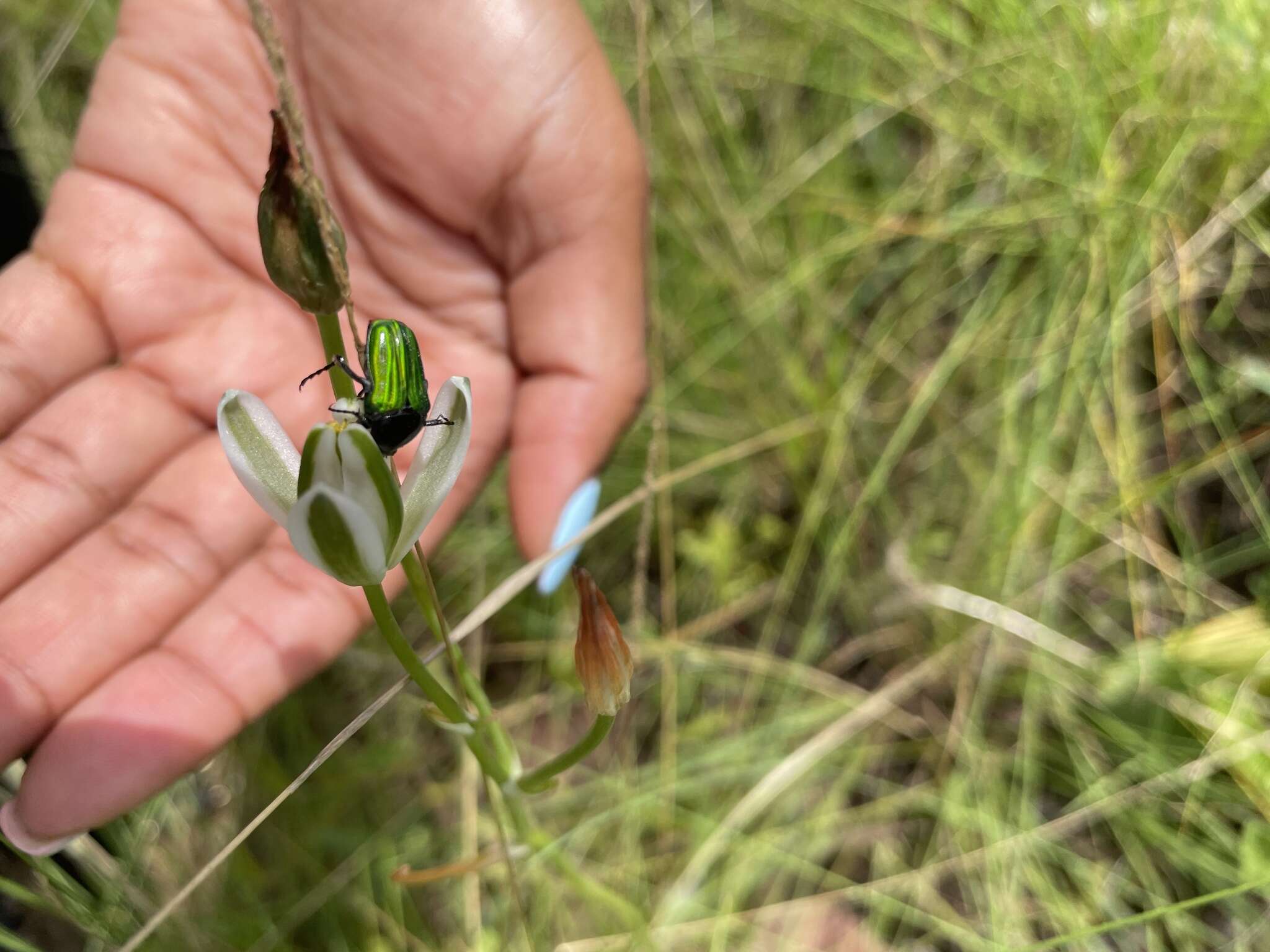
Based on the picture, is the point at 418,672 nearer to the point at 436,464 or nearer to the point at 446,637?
the point at 446,637

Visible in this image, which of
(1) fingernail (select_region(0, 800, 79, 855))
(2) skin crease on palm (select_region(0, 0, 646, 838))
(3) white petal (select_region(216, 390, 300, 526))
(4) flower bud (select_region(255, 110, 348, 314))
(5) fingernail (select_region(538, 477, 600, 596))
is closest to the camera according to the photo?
(4) flower bud (select_region(255, 110, 348, 314))

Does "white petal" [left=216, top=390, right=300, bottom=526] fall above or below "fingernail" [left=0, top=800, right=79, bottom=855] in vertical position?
above

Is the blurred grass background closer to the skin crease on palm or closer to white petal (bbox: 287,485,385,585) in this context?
the skin crease on palm

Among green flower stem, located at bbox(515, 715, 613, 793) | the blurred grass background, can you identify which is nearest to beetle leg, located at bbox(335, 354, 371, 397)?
green flower stem, located at bbox(515, 715, 613, 793)

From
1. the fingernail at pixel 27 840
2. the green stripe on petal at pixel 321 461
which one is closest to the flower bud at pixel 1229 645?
the green stripe on petal at pixel 321 461

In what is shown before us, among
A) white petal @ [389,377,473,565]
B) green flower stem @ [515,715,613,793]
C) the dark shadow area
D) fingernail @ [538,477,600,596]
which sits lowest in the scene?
fingernail @ [538,477,600,596]

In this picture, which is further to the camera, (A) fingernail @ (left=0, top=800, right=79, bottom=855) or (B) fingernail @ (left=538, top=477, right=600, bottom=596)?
(B) fingernail @ (left=538, top=477, right=600, bottom=596)

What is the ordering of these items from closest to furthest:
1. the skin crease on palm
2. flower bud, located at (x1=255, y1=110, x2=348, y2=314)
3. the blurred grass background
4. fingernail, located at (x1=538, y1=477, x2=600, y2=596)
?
flower bud, located at (x1=255, y1=110, x2=348, y2=314), the skin crease on palm, fingernail, located at (x1=538, y1=477, x2=600, y2=596), the blurred grass background

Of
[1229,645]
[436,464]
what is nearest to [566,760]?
[436,464]
